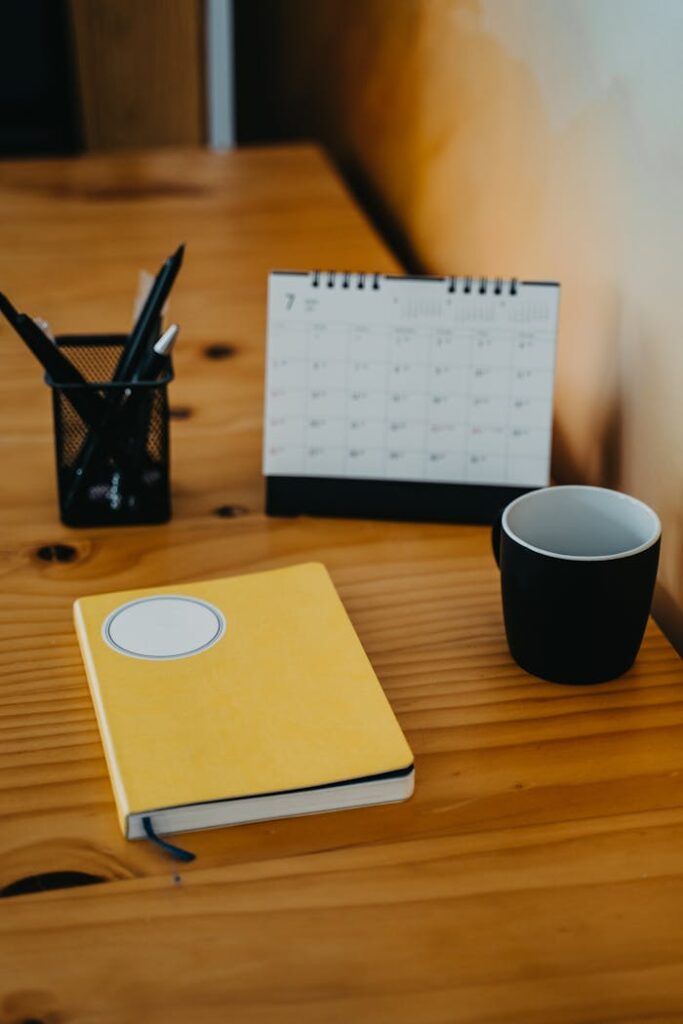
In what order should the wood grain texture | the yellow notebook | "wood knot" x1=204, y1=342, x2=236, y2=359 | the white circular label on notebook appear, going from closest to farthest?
the yellow notebook < the white circular label on notebook < "wood knot" x1=204, y1=342, x2=236, y2=359 < the wood grain texture

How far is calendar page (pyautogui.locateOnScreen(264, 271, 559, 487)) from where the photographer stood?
2.73 ft

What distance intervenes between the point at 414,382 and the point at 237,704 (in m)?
0.30

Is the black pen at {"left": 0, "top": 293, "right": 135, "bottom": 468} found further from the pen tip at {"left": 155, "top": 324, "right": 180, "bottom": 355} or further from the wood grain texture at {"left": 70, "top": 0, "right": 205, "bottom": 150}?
the wood grain texture at {"left": 70, "top": 0, "right": 205, "bottom": 150}

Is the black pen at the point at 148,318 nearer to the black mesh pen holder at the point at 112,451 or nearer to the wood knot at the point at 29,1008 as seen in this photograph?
the black mesh pen holder at the point at 112,451

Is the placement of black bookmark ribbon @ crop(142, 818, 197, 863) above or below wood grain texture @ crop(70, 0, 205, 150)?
below

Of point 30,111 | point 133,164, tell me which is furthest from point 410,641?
point 30,111

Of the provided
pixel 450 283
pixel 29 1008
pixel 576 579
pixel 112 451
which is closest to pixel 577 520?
pixel 576 579

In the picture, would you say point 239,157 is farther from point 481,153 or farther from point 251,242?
point 481,153

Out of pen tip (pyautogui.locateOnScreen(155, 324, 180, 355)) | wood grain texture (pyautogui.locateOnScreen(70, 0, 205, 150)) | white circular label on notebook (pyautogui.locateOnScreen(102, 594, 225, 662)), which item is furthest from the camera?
wood grain texture (pyautogui.locateOnScreen(70, 0, 205, 150))

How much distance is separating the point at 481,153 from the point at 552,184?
23 centimetres

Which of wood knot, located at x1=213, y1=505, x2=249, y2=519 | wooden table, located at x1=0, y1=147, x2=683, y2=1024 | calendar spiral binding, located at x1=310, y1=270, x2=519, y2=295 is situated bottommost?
wooden table, located at x1=0, y1=147, x2=683, y2=1024

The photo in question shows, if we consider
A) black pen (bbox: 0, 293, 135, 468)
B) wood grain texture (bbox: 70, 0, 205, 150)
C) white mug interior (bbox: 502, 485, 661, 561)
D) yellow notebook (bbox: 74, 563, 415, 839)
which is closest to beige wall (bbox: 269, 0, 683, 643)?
white mug interior (bbox: 502, 485, 661, 561)

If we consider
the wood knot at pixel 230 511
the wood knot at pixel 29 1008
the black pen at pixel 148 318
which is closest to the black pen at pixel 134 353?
the black pen at pixel 148 318

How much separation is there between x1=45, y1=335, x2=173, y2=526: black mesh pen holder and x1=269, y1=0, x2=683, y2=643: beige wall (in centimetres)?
32
